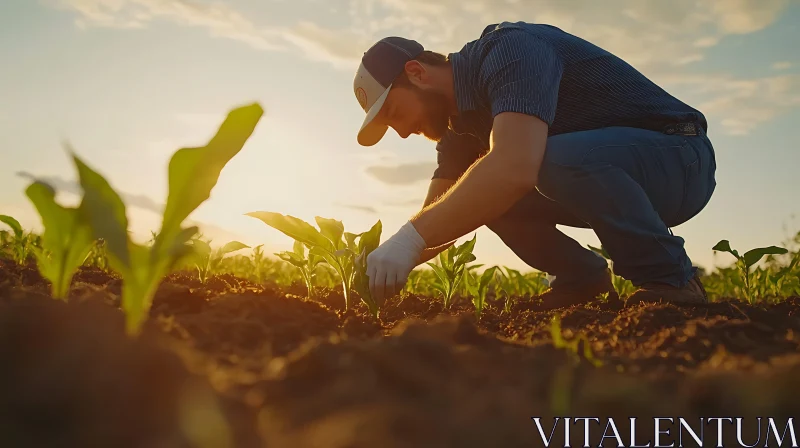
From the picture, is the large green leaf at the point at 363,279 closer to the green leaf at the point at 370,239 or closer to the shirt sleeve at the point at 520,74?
the green leaf at the point at 370,239

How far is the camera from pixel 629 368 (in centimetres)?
113

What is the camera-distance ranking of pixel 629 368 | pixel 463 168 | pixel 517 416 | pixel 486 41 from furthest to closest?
pixel 463 168 < pixel 486 41 < pixel 629 368 < pixel 517 416

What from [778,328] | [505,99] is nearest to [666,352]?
[778,328]

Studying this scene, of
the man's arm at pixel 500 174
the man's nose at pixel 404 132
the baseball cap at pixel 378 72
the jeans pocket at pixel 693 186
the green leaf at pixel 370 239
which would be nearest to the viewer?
the man's arm at pixel 500 174

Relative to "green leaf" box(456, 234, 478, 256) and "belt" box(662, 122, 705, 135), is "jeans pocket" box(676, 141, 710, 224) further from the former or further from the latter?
"green leaf" box(456, 234, 478, 256)

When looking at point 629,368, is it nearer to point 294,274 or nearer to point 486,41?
point 486,41

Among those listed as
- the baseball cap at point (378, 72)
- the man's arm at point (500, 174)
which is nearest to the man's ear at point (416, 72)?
the baseball cap at point (378, 72)

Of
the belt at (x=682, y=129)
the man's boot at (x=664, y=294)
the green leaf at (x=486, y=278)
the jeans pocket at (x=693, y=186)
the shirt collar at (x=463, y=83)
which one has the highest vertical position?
the shirt collar at (x=463, y=83)

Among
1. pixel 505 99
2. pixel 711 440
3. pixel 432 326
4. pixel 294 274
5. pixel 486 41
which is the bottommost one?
pixel 711 440

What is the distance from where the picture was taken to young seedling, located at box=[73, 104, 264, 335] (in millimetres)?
1195

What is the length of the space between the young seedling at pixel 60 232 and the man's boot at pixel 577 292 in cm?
258

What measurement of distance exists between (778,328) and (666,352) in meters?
0.82

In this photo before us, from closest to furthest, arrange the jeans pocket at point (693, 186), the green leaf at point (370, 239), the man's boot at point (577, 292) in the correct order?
the green leaf at point (370, 239), the jeans pocket at point (693, 186), the man's boot at point (577, 292)

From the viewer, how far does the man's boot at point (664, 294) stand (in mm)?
2605
